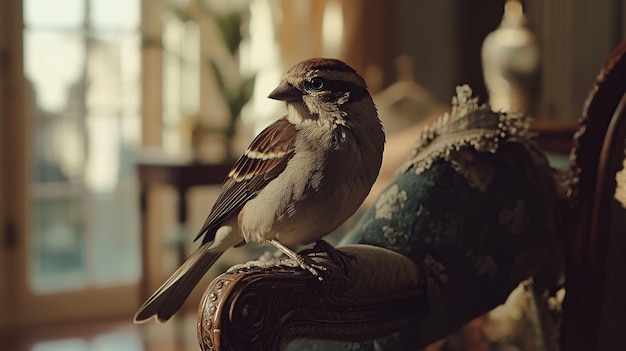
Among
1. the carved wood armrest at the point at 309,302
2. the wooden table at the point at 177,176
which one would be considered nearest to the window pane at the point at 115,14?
the wooden table at the point at 177,176

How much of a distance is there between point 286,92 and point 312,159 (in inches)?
2.8

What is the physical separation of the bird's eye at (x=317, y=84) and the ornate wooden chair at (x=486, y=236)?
27 centimetres

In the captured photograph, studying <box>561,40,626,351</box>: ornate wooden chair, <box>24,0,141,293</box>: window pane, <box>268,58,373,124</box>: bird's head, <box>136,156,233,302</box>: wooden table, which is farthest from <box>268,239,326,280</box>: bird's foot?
<box>24,0,141,293</box>: window pane

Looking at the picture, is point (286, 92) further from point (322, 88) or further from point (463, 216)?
point (463, 216)

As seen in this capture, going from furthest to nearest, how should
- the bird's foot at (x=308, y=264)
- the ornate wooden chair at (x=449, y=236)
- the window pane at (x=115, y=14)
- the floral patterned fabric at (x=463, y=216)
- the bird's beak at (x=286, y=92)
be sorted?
the window pane at (x=115, y=14) < the floral patterned fabric at (x=463, y=216) < the ornate wooden chair at (x=449, y=236) < the bird's foot at (x=308, y=264) < the bird's beak at (x=286, y=92)

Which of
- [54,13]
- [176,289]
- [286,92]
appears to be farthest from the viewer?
[54,13]

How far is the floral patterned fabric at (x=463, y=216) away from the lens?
1312mm

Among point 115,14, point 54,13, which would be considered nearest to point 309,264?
point 54,13

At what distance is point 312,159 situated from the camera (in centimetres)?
95

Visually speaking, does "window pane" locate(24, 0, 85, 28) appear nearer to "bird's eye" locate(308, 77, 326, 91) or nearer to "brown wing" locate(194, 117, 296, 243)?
"brown wing" locate(194, 117, 296, 243)

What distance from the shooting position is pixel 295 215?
0.94m

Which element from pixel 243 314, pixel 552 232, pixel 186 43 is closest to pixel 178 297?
pixel 243 314

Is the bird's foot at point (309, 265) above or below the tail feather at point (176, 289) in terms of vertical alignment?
above

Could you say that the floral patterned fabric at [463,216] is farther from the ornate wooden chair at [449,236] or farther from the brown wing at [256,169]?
the brown wing at [256,169]
